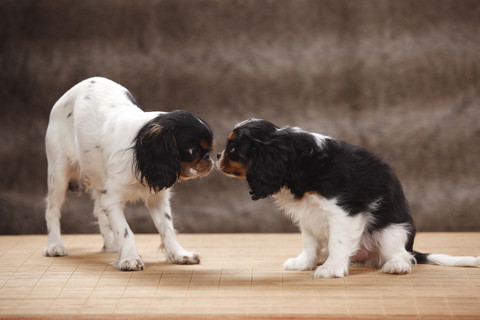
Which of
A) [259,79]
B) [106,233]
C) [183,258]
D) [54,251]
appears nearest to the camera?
[183,258]

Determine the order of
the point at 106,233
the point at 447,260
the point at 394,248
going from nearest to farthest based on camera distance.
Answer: the point at 394,248 → the point at 447,260 → the point at 106,233

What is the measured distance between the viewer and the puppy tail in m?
4.01

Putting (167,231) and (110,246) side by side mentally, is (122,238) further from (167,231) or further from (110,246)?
(110,246)

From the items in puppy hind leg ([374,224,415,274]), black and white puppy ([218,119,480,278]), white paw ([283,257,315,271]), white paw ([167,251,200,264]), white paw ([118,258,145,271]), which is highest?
black and white puppy ([218,119,480,278])

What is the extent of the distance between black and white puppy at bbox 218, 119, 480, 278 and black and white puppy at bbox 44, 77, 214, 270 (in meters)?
0.28

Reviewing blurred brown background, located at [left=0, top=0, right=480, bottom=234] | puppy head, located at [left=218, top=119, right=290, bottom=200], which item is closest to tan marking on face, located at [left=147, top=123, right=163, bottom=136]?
puppy head, located at [left=218, top=119, right=290, bottom=200]

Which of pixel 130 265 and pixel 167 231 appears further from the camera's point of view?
pixel 167 231

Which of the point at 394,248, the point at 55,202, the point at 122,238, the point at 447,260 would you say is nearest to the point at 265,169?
the point at 394,248

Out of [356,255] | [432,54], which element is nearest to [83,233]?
[356,255]

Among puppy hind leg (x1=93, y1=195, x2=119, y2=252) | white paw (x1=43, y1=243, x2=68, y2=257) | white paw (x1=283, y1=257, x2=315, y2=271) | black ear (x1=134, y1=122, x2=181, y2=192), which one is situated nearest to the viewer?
black ear (x1=134, y1=122, x2=181, y2=192)

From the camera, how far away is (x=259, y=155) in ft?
12.5

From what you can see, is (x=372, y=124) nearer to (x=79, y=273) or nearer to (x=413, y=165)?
(x=413, y=165)

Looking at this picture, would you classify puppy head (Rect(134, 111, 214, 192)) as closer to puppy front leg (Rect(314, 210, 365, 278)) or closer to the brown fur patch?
the brown fur patch

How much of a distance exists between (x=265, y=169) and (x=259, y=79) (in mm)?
1872
